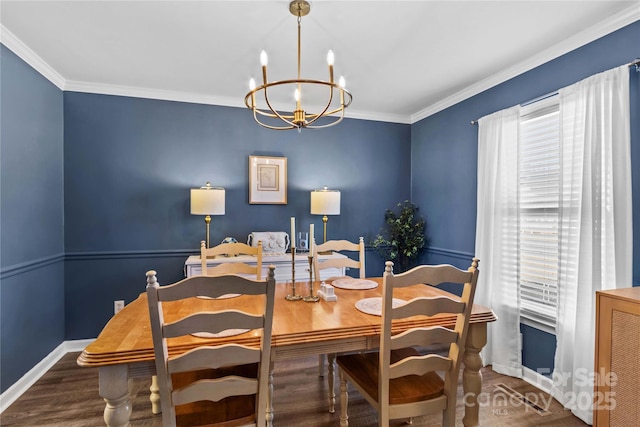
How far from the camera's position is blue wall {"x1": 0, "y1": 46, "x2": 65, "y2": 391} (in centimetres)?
233

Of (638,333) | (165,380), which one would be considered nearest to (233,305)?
(165,380)

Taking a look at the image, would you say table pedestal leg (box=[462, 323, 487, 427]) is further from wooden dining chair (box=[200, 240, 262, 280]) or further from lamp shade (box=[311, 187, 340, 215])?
lamp shade (box=[311, 187, 340, 215])

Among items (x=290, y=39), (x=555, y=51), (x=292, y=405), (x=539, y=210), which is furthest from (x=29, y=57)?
(x=539, y=210)

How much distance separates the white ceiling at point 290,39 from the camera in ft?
6.57

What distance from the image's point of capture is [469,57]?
2629 mm

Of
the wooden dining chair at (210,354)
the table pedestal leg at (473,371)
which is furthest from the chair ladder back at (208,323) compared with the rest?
the table pedestal leg at (473,371)

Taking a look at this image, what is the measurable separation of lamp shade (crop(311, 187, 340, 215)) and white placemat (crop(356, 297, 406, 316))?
5.77 feet

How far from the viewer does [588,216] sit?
2.14m

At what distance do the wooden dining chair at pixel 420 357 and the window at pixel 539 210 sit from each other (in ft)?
4.51

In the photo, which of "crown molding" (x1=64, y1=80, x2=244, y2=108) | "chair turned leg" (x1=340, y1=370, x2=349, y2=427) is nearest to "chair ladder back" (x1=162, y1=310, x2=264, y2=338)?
"chair turned leg" (x1=340, y1=370, x2=349, y2=427)

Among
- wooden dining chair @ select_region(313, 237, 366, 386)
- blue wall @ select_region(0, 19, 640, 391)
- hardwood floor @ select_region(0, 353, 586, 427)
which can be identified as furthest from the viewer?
wooden dining chair @ select_region(313, 237, 366, 386)

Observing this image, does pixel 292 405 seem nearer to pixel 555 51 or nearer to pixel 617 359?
pixel 617 359

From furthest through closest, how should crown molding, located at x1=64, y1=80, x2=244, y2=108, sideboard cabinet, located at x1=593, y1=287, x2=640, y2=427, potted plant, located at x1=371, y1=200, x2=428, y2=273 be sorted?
1. potted plant, located at x1=371, y1=200, x2=428, y2=273
2. crown molding, located at x1=64, y1=80, x2=244, y2=108
3. sideboard cabinet, located at x1=593, y1=287, x2=640, y2=427

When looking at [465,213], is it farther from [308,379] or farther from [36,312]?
[36,312]
